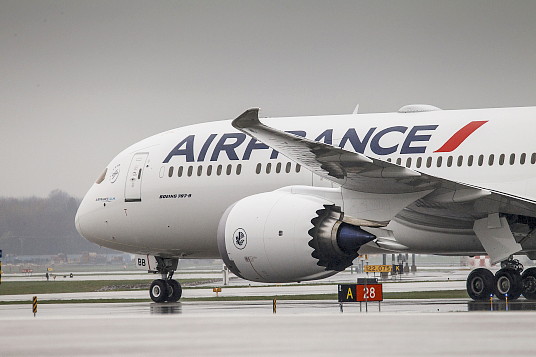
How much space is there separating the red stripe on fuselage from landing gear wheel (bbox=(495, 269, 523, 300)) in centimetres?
349

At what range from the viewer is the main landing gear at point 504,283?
83.7 feet

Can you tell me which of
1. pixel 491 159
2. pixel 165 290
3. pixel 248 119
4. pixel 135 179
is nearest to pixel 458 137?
pixel 491 159

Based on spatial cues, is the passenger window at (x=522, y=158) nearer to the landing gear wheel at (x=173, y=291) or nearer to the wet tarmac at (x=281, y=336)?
the wet tarmac at (x=281, y=336)

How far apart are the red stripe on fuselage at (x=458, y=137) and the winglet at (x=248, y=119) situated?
19.3 feet

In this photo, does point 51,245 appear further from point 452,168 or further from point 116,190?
point 452,168

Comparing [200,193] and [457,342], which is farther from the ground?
[200,193]

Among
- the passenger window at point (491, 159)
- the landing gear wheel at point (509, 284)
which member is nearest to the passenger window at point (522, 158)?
the passenger window at point (491, 159)

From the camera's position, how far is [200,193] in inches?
1113

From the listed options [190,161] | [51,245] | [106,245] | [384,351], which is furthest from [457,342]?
[51,245]

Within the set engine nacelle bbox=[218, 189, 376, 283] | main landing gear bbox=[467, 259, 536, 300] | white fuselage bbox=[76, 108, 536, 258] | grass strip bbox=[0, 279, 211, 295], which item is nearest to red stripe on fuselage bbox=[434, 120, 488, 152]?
white fuselage bbox=[76, 108, 536, 258]

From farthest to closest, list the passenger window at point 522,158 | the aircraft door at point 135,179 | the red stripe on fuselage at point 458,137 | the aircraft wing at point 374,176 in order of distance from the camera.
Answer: the aircraft door at point 135,179
the red stripe on fuselage at point 458,137
the passenger window at point 522,158
the aircraft wing at point 374,176

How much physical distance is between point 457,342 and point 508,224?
10580 millimetres

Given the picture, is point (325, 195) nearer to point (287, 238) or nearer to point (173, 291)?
point (287, 238)

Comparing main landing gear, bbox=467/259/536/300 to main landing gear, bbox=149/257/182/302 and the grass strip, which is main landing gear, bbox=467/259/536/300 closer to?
main landing gear, bbox=149/257/182/302
